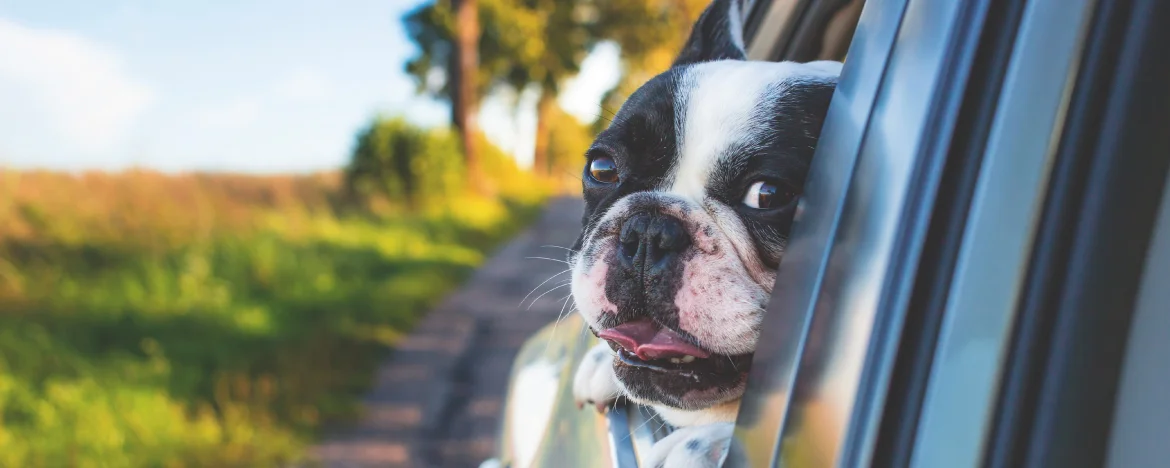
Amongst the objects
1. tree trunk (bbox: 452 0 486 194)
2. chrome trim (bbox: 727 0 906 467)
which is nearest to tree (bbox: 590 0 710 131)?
tree trunk (bbox: 452 0 486 194)

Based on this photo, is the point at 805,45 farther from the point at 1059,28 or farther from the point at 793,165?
the point at 1059,28

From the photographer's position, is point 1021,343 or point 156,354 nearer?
point 1021,343

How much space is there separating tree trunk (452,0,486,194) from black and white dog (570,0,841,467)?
45.0ft

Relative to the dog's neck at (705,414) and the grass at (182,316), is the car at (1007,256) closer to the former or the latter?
the dog's neck at (705,414)

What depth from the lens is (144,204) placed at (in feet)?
27.5

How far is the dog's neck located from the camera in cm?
138

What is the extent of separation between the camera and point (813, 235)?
0.91 metres

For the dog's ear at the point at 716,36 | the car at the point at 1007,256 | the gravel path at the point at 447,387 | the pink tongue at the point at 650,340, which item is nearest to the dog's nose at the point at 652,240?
the pink tongue at the point at 650,340

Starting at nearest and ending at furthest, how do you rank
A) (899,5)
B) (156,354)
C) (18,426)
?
1. (899,5)
2. (18,426)
3. (156,354)

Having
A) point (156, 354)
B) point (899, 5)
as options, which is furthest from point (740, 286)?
point (156, 354)

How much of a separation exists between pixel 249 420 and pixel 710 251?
367cm

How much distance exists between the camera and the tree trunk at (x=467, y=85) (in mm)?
14586

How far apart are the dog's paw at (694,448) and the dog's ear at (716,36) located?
3.06ft

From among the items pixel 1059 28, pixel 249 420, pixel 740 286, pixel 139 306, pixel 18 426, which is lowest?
pixel 18 426
